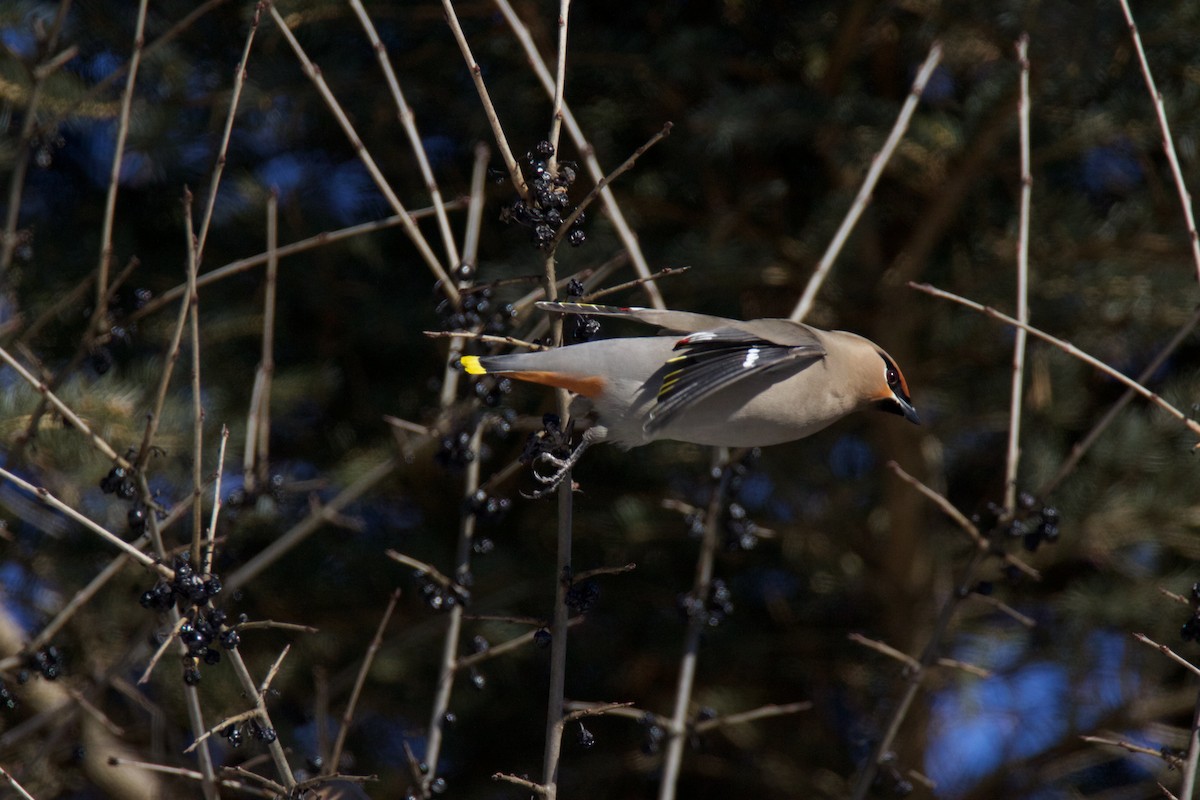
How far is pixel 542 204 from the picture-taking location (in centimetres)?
234

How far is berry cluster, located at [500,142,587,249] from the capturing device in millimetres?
2303

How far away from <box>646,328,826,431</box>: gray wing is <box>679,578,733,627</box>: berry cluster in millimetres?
398

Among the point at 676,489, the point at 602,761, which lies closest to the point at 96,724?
the point at 602,761

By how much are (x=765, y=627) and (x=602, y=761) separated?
2.50 ft

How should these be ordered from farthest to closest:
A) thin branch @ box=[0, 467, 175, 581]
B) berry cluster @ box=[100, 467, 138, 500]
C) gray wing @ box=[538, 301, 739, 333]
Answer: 1. gray wing @ box=[538, 301, 739, 333]
2. berry cluster @ box=[100, 467, 138, 500]
3. thin branch @ box=[0, 467, 175, 581]

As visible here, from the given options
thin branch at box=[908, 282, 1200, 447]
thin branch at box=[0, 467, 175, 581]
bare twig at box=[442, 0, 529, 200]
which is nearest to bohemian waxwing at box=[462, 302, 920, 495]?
bare twig at box=[442, 0, 529, 200]

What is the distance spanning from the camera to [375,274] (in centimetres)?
479

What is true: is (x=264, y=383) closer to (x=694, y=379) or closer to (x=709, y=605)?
(x=694, y=379)

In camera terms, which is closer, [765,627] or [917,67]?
[917,67]

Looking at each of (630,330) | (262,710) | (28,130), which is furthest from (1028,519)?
(28,130)

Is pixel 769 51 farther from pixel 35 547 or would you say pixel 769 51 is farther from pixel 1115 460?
pixel 35 547

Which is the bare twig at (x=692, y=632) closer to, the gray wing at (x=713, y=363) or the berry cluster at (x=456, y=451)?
the gray wing at (x=713, y=363)

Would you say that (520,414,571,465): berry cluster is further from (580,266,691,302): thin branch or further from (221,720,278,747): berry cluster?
(221,720,278,747): berry cluster

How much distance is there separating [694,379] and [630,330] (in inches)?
58.7
